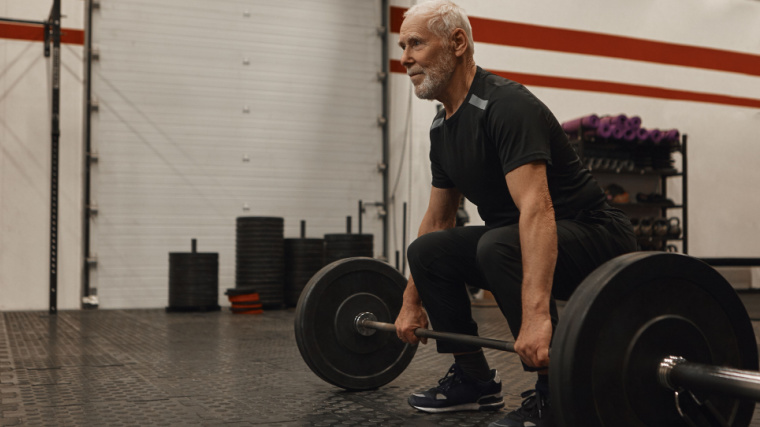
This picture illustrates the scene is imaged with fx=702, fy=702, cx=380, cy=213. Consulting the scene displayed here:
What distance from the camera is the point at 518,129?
1.44m

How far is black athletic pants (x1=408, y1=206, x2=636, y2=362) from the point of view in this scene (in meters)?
1.45

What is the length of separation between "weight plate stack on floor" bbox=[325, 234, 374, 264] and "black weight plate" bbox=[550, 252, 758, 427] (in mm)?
4112

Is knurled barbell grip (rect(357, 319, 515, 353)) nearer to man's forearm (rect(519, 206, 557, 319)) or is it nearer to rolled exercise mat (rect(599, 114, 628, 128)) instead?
man's forearm (rect(519, 206, 557, 319))

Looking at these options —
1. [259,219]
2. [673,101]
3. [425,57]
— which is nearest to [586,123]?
[673,101]

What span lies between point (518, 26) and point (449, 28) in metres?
4.84

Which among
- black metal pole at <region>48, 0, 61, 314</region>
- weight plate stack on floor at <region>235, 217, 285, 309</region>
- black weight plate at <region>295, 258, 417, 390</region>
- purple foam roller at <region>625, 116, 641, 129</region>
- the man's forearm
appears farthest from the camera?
purple foam roller at <region>625, 116, 641, 129</region>

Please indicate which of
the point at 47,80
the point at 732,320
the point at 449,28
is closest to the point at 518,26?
the point at 47,80

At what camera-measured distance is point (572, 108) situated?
249 inches

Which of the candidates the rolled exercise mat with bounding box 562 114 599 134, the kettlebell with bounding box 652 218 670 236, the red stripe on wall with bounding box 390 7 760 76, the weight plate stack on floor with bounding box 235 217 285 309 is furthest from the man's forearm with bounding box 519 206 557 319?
the kettlebell with bounding box 652 218 670 236

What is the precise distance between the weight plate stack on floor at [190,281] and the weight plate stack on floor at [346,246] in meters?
0.88

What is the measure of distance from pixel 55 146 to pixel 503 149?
13.6 feet

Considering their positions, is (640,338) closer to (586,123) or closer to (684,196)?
(586,123)

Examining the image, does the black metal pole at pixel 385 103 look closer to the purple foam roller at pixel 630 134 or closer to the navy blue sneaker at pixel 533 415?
the purple foam roller at pixel 630 134

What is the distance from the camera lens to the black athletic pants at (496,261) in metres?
1.45
